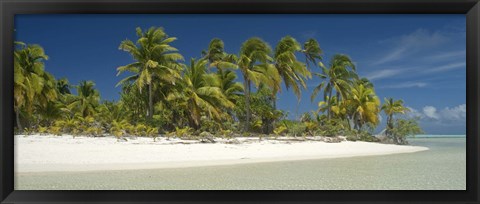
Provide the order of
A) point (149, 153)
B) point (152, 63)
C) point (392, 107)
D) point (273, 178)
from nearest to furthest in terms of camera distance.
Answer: point (273, 178) < point (149, 153) < point (152, 63) < point (392, 107)

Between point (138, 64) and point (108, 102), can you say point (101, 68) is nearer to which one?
point (138, 64)

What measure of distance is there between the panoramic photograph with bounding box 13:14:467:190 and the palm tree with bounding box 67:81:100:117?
70 mm

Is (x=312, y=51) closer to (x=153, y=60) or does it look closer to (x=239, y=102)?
(x=239, y=102)

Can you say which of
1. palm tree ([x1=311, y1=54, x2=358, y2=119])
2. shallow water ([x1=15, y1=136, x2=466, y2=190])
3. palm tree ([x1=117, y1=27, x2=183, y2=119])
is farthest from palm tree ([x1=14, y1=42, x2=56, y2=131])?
palm tree ([x1=311, y1=54, x2=358, y2=119])

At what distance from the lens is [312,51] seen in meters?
9.64

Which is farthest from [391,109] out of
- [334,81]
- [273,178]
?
[273,178]

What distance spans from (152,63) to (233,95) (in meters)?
2.42

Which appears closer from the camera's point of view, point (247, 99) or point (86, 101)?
point (247, 99)

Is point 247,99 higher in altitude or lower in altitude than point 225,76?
lower

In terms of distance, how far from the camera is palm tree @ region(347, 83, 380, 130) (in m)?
11.8

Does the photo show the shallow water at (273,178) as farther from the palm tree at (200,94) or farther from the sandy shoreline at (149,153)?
the palm tree at (200,94)

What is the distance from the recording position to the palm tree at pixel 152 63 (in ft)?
30.3
